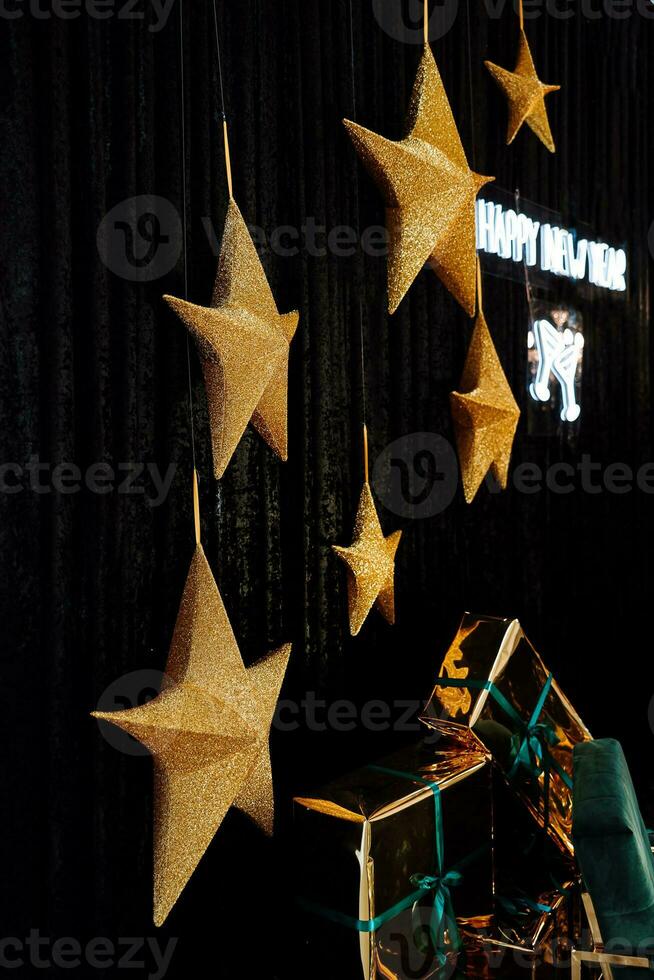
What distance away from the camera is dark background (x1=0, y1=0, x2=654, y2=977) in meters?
1.41

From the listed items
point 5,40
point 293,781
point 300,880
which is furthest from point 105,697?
point 5,40

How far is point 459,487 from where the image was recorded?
2.45 metres

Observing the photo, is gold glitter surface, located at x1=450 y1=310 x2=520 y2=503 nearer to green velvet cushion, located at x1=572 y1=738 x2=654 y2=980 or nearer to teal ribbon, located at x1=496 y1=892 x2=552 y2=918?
teal ribbon, located at x1=496 y1=892 x2=552 y2=918

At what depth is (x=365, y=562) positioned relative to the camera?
1847 millimetres

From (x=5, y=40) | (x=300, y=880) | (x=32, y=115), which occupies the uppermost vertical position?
(x=5, y=40)

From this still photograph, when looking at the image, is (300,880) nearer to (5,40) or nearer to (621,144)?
(5,40)

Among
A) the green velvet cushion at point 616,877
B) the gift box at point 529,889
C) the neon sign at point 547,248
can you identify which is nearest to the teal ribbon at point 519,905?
the gift box at point 529,889

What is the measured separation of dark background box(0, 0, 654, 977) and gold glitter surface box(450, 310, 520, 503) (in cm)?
12

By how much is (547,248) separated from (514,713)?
1800 millimetres

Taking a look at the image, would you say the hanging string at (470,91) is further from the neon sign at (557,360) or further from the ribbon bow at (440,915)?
→ the ribbon bow at (440,915)

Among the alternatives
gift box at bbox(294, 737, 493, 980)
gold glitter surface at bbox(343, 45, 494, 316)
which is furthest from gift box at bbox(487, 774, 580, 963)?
gold glitter surface at bbox(343, 45, 494, 316)

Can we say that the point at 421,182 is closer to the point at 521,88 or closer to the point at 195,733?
the point at 521,88

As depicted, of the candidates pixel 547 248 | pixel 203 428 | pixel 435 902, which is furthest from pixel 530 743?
pixel 547 248

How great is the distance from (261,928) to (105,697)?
2.29ft
